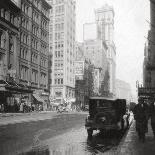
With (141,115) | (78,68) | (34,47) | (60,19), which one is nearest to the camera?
(141,115)

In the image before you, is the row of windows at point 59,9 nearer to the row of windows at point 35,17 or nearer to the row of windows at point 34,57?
the row of windows at point 35,17

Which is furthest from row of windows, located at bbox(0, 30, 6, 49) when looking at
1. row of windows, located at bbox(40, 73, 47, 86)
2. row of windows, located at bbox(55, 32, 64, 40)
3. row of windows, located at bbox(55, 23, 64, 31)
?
row of windows, located at bbox(55, 23, 64, 31)

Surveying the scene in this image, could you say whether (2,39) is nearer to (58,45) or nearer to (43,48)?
(43,48)

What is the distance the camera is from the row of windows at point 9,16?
177 feet

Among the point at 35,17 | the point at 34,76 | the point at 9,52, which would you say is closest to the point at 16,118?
the point at 9,52

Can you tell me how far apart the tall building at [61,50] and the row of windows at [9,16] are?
46.3m

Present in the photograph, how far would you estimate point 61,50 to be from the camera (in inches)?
4181

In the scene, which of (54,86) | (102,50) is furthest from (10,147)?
(102,50)

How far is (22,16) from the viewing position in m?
63.7

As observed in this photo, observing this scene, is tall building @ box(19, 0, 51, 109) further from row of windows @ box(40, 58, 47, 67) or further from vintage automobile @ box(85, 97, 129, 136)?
vintage automobile @ box(85, 97, 129, 136)

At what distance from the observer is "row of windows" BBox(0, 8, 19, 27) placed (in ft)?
177

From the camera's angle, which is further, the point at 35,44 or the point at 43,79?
the point at 43,79

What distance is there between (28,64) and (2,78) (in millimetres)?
16185

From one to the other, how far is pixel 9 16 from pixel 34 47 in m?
15.0
